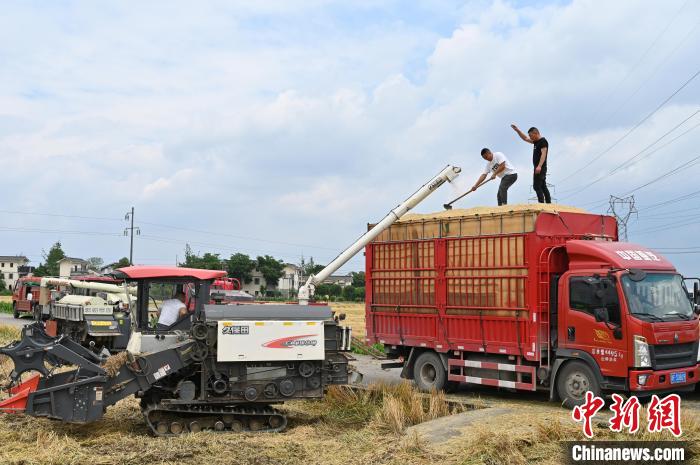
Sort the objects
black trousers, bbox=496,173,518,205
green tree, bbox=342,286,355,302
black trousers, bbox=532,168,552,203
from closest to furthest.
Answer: black trousers, bbox=532,168,552,203 < black trousers, bbox=496,173,518,205 < green tree, bbox=342,286,355,302

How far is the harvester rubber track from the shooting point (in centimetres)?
1062

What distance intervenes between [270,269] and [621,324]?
7980cm

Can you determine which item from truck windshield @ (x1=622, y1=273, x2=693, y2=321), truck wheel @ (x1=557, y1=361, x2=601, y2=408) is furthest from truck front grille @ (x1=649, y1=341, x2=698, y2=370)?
truck wheel @ (x1=557, y1=361, x2=601, y2=408)

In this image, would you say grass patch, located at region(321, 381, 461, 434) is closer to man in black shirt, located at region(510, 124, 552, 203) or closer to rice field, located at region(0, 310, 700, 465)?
rice field, located at region(0, 310, 700, 465)

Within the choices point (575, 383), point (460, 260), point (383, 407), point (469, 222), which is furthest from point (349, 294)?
point (383, 407)

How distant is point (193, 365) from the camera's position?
11.0 m

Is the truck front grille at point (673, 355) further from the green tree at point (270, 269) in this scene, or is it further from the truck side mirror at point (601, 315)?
the green tree at point (270, 269)

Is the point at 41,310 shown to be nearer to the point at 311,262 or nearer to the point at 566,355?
the point at 566,355

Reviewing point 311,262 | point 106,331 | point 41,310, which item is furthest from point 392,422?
point 311,262

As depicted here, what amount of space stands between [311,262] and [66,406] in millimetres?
83478

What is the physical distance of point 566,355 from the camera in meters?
12.3

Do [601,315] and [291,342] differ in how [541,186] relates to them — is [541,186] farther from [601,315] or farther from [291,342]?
[291,342]

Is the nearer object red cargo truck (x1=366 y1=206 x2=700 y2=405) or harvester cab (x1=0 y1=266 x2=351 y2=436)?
harvester cab (x1=0 y1=266 x2=351 y2=436)

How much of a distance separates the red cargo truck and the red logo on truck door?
12.3ft
